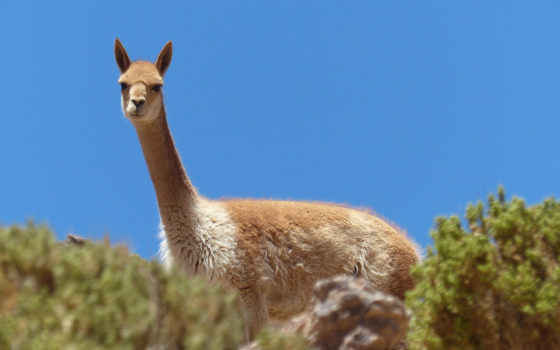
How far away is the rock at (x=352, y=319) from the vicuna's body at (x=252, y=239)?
2.77 metres

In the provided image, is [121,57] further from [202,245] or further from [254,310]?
[254,310]

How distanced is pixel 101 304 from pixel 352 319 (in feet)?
4.93

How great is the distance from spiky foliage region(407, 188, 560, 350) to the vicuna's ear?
4.81 meters

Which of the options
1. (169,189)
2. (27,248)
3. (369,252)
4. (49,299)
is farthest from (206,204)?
(49,299)

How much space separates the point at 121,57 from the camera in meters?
7.87

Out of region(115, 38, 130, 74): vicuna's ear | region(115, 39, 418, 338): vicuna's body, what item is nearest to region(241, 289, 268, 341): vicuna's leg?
region(115, 39, 418, 338): vicuna's body

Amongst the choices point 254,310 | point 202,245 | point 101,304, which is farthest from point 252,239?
point 101,304

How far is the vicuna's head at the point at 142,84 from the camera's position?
275 inches

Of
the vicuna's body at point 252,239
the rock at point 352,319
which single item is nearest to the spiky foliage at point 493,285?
the rock at point 352,319

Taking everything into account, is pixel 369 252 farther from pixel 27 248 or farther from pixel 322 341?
pixel 27 248

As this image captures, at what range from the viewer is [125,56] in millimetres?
7805

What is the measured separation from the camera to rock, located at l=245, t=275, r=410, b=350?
3.78 metres

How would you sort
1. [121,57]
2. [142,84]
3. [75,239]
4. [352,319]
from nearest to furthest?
[352,319] < [142,84] < [121,57] < [75,239]

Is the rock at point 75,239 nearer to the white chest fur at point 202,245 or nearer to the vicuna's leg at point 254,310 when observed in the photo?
the white chest fur at point 202,245
